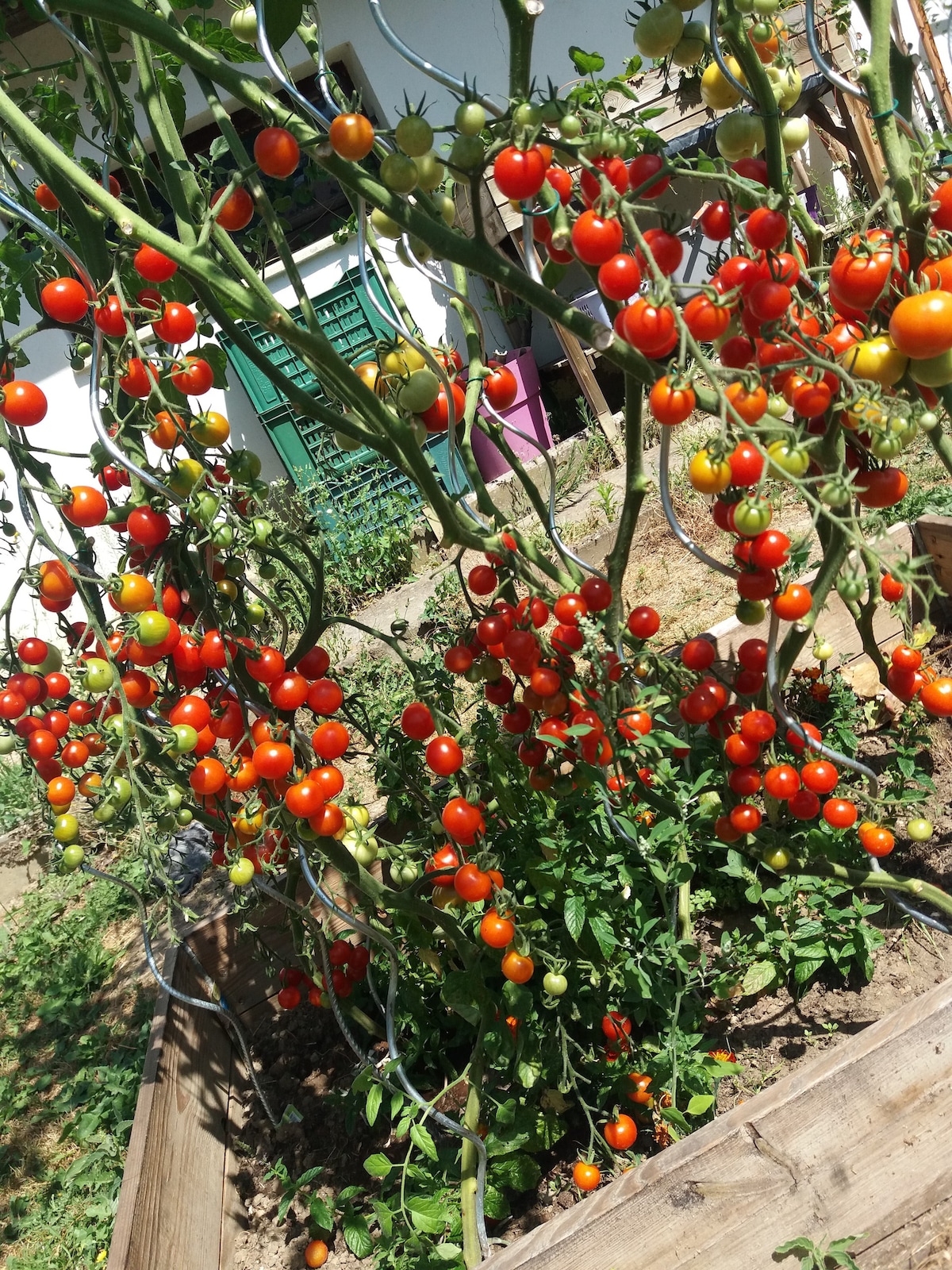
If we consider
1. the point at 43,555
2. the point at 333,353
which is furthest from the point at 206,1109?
the point at 43,555

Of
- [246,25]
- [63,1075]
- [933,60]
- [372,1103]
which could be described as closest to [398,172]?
[246,25]

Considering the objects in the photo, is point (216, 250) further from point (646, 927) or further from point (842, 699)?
point (842, 699)

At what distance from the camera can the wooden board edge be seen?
128cm

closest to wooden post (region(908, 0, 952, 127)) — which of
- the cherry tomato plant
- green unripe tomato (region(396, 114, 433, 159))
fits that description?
the cherry tomato plant

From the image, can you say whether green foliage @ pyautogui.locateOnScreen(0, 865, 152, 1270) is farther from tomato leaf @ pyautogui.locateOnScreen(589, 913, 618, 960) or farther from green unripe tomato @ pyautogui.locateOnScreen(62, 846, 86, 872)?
tomato leaf @ pyautogui.locateOnScreen(589, 913, 618, 960)

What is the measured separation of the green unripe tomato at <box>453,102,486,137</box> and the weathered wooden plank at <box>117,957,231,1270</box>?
59.1 inches

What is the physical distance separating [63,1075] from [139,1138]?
3.22 feet

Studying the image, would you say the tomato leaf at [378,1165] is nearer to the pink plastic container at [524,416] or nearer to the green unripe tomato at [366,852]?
the green unripe tomato at [366,852]

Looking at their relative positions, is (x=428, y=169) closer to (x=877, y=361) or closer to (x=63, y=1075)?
(x=877, y=361)

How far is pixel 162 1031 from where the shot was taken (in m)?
1.65

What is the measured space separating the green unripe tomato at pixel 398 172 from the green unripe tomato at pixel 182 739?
67 centimetres

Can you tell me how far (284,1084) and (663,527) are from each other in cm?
226

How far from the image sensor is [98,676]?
1095mm

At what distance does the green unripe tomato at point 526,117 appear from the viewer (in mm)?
815
